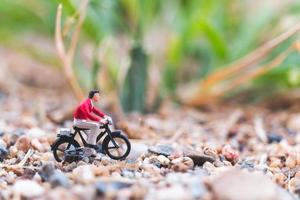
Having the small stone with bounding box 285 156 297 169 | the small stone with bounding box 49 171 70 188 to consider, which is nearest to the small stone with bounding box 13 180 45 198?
the small stone with bounding box 49 171 70 188

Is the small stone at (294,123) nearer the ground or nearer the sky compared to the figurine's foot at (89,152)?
nearer the sky

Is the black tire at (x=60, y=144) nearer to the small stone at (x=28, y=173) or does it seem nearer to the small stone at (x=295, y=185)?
the small stone at (x=28, y=173)

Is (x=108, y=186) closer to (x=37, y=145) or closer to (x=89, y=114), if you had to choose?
(x=89, y=114)

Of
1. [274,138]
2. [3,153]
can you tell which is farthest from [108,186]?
[274,138]

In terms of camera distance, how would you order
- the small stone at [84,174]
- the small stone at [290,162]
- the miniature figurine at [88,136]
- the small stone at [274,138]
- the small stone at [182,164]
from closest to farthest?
the small stone at [84,174] → the small stone at [182,164] → the miniature figurine at [88,136] → the small stone at [290,162] → the small stone at [274,138]

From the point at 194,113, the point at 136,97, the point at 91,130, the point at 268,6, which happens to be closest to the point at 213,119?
the point at 194,113

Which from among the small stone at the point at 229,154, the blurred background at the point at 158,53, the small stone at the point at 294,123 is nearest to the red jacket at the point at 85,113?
the small stone at the point at 229,154
